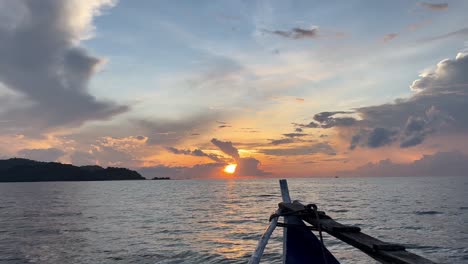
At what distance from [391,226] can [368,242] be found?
99.6 feet

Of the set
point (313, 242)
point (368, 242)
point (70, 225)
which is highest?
point (368, 242)

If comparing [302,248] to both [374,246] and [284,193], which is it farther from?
[374,246]

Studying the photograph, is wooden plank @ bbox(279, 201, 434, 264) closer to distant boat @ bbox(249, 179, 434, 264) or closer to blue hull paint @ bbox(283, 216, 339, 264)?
distant boat @ bbox(249, 179, 434, 264)

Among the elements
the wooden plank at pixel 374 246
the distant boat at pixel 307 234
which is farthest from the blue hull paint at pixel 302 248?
the wooden plank at pixel 374 246

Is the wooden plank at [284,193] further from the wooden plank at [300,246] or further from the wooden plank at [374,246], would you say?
the wooden plank at [374,246]

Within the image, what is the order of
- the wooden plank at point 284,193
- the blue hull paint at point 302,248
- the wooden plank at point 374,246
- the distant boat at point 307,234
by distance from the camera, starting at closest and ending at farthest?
the wooden plank at point 374,246 → the distant boat at point 307,234 → the blue hull paint at point 302,248 → the wooden plank at point 284,193

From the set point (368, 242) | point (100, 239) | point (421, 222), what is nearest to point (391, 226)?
point (421, 222)

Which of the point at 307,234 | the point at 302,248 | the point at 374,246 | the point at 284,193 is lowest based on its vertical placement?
the point at 302,248

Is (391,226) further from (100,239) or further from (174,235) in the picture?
(100,239)

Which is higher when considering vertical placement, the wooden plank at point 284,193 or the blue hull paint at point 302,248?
the wooden plank at point 284,193

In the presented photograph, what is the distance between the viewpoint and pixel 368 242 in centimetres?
725

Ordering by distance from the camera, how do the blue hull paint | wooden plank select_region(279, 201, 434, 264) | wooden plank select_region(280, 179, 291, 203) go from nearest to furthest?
wooden plank select_region(279, 201, 434, 264)
the blue hull paint
wooden plank select_region(280, 179, 291, 203)

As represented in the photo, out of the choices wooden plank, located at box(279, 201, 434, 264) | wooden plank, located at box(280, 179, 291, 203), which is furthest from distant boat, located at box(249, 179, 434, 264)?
wooden plank, located at box(280, 179, 291, 203)

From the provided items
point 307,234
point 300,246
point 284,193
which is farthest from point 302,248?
point 284,193
